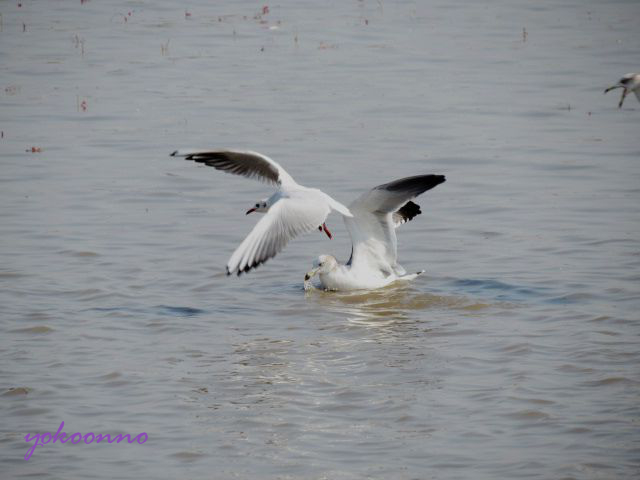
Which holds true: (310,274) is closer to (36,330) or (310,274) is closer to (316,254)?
(316,254)

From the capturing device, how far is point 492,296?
955cm

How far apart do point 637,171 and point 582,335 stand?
543 cm

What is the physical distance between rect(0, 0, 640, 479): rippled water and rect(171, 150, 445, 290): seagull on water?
22cm

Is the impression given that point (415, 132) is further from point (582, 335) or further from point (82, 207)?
point (582, 335)

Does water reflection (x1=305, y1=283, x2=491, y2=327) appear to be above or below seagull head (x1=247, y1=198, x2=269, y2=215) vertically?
below

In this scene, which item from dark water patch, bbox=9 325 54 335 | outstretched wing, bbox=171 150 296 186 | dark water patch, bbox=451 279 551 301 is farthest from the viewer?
outstretched wing, bbox=171 150 296 186

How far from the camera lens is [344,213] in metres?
9.48

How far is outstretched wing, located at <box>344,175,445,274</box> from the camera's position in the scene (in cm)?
973

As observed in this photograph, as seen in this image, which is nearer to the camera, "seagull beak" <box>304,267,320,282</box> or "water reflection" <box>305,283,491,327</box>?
"water reflection" <box>305,283,491,327</box>

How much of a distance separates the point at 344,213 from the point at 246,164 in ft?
4.06

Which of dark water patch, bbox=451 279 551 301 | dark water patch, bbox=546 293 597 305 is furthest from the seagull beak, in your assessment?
dark water patch, bbox=546 293 597 305

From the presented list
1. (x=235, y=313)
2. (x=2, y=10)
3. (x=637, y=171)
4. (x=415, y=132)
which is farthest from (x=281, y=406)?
(x=2, y=10)

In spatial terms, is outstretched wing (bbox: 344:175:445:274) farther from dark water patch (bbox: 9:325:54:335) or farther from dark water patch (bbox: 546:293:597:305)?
dark water patch (bbox: 9:325:54:335)

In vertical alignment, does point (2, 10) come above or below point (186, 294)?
above
